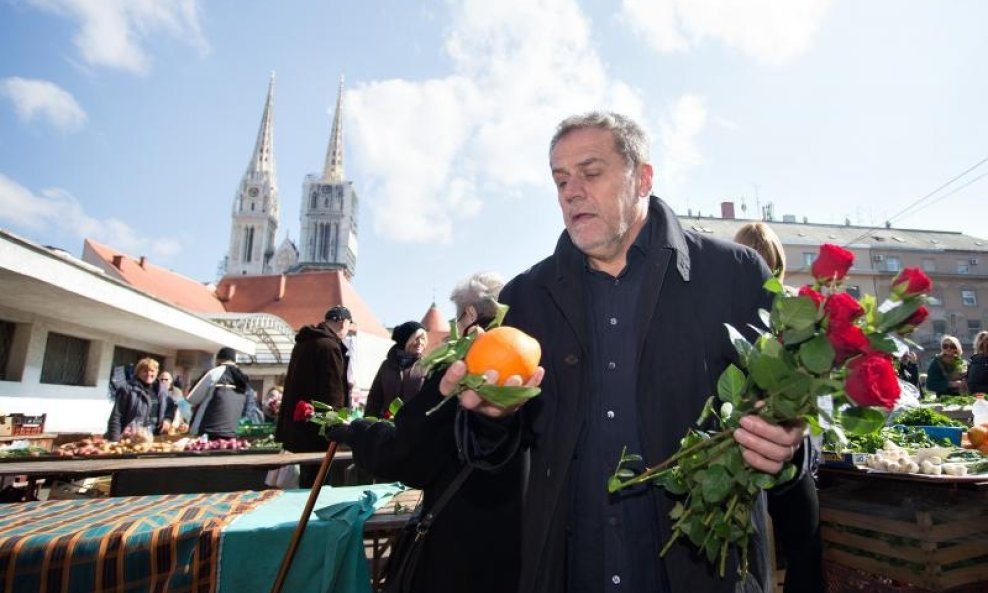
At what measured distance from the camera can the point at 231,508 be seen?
280 centimetres

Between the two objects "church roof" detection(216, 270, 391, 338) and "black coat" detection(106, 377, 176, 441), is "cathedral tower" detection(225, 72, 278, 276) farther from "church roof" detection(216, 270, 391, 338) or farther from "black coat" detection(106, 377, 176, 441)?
"black coat" detection(106, 377, 176, 441)

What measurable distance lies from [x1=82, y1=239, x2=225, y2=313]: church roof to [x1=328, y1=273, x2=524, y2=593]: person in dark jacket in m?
30.7

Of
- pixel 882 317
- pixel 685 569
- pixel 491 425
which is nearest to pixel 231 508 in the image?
pixel 491 425

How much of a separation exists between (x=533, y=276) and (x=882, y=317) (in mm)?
1187

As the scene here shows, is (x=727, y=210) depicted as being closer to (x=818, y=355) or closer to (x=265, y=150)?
(x=818, y=355)

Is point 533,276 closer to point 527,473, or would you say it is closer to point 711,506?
point 527,473

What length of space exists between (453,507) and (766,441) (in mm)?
1315

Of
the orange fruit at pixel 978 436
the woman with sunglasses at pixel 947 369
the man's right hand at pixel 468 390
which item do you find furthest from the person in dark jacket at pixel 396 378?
the woman with sunglasses at pixel 947 369

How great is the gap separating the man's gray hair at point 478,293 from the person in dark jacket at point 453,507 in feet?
1.82

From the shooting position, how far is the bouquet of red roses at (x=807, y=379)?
1022 millimetres

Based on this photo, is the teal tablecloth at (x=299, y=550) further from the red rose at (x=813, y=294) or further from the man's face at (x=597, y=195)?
the red rose at (x=813, y=294)

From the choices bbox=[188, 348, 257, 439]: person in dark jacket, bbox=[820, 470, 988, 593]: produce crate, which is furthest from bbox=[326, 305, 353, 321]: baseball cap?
bbox=[820, 470, 988, 593]: produce crate

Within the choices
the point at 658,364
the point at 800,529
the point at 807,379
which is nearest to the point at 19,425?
the point at 658,364

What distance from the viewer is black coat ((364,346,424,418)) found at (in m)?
5.07
